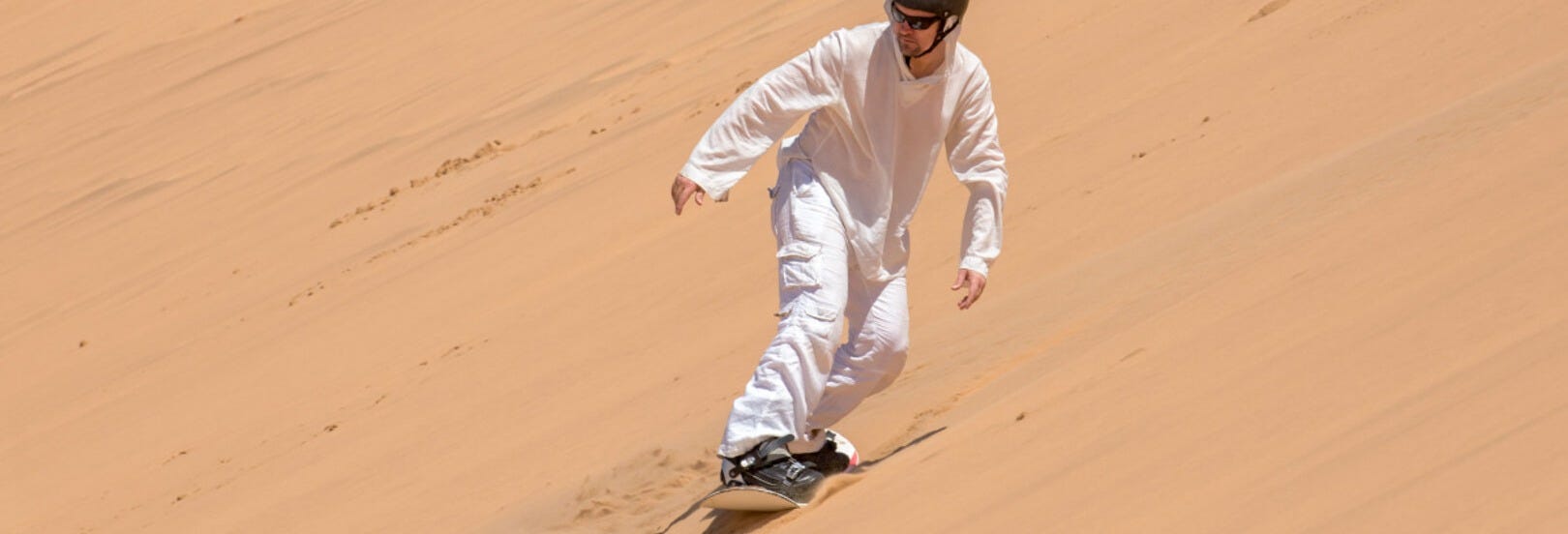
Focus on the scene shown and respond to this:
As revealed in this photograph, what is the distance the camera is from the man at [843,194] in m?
4.05

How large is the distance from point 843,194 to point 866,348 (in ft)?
1.14

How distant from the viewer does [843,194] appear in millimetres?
4250

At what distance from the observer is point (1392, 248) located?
4.13 meters

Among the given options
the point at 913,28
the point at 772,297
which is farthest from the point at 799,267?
the point at 772,297

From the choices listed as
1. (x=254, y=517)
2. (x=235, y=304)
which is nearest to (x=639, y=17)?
(x=235, y=304)

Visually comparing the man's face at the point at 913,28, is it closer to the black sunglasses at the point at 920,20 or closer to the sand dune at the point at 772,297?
the black sunglasses at the point at 920,20

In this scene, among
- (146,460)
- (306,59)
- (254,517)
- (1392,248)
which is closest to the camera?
(1392,248)

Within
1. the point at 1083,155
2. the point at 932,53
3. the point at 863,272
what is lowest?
the point at 1083,155

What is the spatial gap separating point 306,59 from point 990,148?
10997 mm

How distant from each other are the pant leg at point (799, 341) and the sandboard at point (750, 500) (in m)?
0.08

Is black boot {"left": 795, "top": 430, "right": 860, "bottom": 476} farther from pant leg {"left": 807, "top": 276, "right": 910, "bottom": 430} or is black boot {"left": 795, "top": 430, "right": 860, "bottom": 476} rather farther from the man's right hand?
the man's right hand

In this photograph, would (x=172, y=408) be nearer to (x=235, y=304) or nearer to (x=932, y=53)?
(x=235, y=304)

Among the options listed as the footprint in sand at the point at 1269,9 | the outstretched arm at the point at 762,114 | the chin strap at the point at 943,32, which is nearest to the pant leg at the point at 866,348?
the outstretched arm at the point at 762,114

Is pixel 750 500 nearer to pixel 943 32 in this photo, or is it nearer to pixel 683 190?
pixel 683 190
